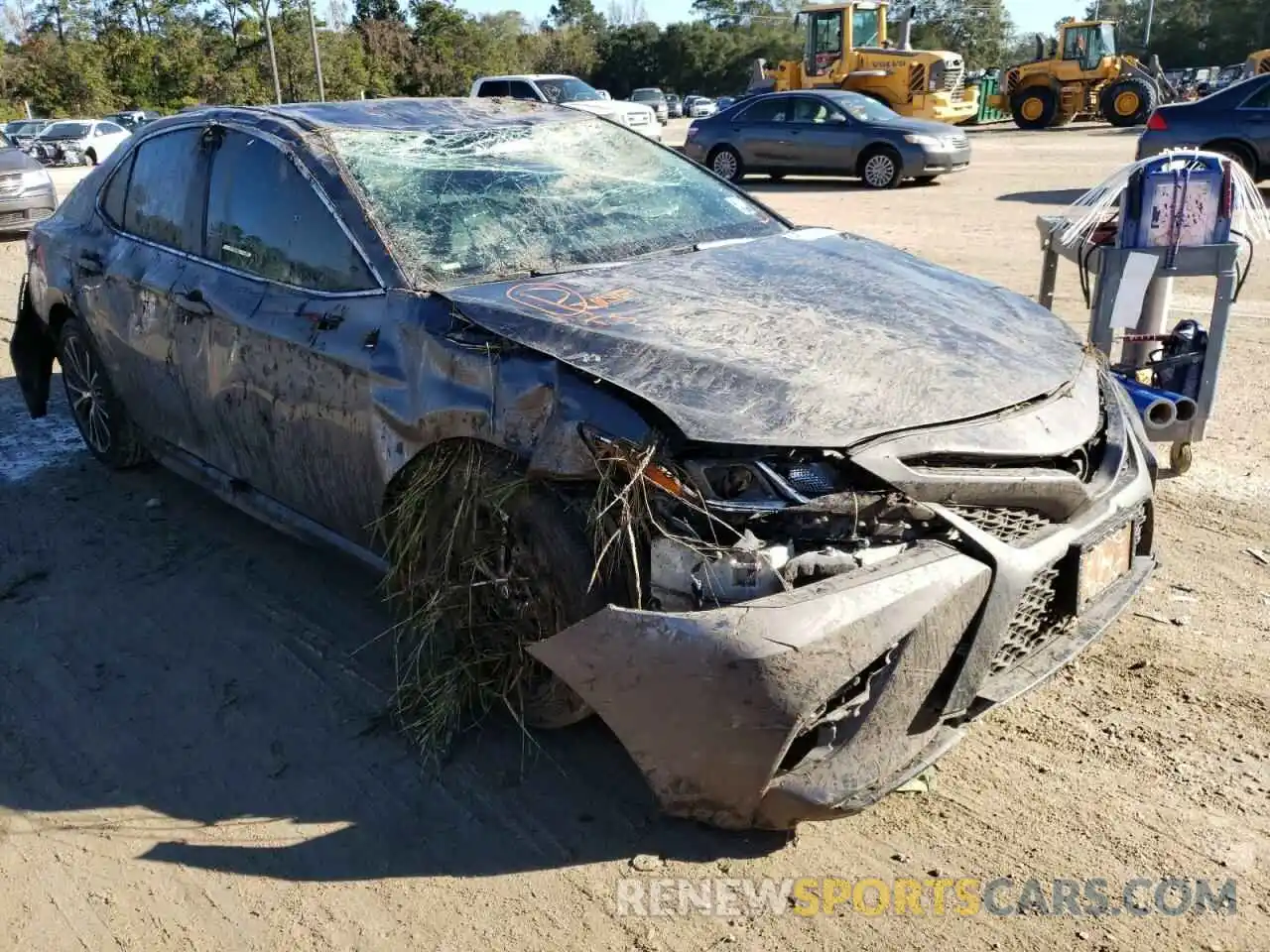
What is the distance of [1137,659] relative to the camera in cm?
353

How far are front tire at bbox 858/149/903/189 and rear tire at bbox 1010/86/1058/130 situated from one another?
15.0 meters

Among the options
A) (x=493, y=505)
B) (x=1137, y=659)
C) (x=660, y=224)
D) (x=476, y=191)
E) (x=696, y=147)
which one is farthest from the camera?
(x=696, y=147)

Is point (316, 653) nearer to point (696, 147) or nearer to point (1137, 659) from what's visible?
point (1137, 659)

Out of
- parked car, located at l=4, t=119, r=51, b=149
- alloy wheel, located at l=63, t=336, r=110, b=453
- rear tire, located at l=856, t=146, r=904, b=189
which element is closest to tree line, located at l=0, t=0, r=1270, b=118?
parked car, located at l=4, t=119, r=51, b=149

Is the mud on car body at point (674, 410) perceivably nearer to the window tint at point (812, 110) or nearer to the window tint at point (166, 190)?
the window tint at point (166, 190)

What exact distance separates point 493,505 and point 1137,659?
2175mm

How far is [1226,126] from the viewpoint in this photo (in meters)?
14.1

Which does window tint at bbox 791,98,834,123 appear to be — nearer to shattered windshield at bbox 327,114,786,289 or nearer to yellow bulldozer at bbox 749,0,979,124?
yellow bulldozer at bbox 749,0,979,124

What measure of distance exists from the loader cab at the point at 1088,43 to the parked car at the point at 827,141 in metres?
13.9

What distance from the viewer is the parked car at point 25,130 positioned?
3039 centimetres

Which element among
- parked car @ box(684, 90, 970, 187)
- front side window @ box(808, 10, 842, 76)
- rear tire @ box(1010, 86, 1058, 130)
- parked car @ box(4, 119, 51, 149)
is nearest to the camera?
parked car @ box(684, 90, 970, 187)

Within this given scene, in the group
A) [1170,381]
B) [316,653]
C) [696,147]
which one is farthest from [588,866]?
[696,147]

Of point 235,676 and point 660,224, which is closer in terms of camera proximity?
point 235,676

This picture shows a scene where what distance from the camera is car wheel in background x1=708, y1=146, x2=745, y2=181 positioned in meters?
18.6
